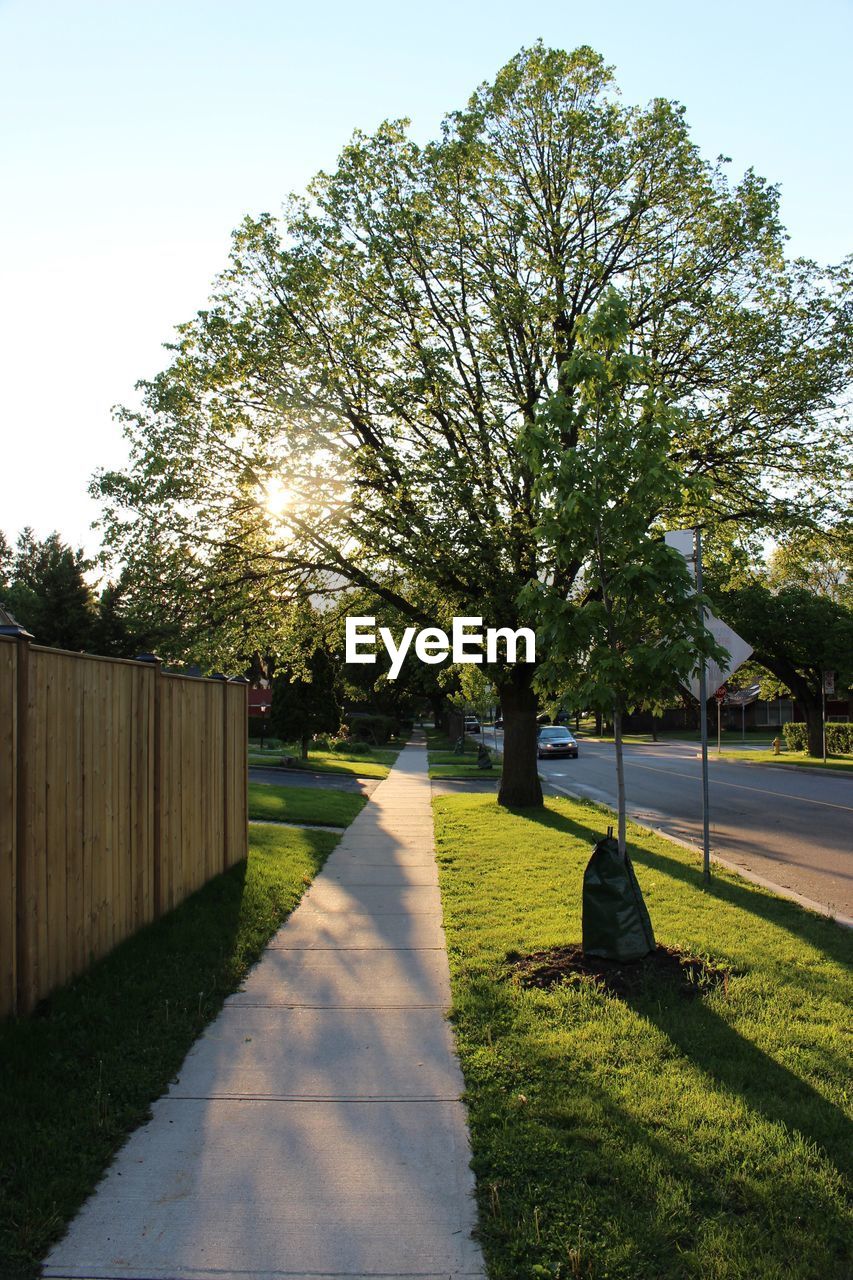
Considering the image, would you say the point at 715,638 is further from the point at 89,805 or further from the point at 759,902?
the point at 89,805

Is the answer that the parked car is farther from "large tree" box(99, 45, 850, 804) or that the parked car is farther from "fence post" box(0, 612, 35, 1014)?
"fence post" box(0, 612, 35, 1014)

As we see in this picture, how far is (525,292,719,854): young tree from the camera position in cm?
686

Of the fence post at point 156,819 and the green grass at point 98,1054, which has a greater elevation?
the fence post at point 156,819

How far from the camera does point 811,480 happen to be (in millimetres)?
15281

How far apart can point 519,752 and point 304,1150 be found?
13645 millimetres

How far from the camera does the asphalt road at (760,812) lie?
11062 millimetres

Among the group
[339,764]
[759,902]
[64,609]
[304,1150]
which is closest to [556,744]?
[339,764]

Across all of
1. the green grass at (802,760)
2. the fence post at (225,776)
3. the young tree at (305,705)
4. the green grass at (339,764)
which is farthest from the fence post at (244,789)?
the green grass at (802,760)

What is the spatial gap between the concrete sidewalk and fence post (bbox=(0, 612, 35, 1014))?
96 cm

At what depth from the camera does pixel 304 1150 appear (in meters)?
4.02

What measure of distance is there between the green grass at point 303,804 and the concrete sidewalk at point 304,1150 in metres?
8.90

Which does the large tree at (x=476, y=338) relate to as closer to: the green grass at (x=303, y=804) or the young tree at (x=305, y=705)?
the green grass at (x=303, y=804)

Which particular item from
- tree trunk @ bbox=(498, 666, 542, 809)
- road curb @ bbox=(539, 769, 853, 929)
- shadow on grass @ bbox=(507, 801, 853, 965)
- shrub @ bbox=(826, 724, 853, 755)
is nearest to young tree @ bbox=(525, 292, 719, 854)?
shadow on grass @ bbox=(507, 801, 853, 965)

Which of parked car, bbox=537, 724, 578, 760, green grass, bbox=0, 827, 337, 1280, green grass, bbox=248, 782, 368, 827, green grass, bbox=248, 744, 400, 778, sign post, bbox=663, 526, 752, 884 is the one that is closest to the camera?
green grass, bbox=0, 827, 337, 1280
